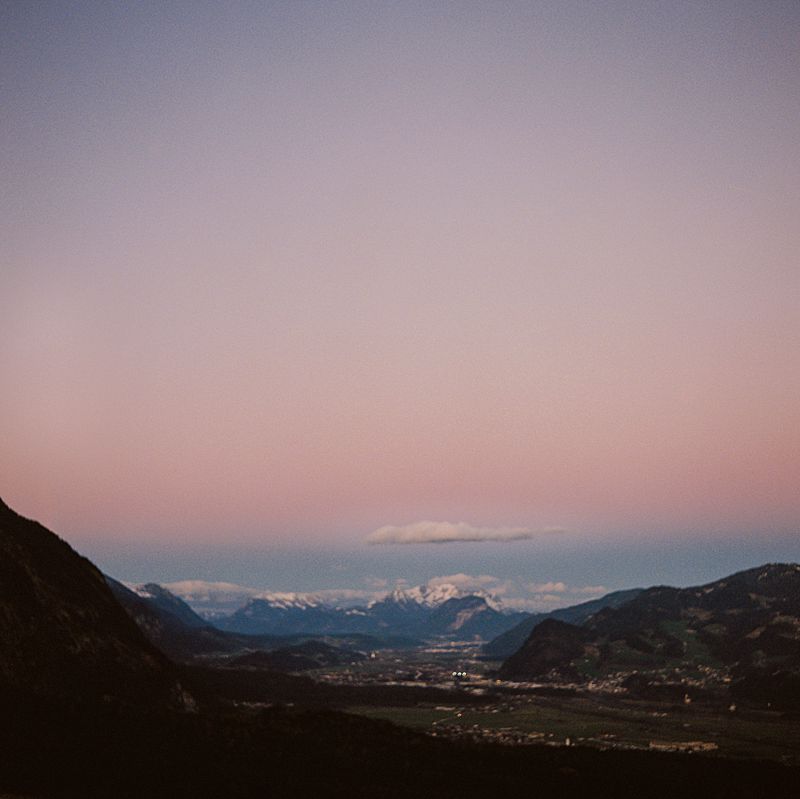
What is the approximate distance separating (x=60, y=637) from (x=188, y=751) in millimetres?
49498

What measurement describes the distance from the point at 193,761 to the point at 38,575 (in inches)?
2812

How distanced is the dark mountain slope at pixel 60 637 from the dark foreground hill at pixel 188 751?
336 mm

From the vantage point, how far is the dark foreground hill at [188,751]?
383ft

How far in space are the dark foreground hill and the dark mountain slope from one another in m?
0.34

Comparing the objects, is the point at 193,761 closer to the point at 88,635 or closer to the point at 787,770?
the point at 88,635

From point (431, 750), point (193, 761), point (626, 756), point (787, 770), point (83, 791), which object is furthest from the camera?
point (626, 756)

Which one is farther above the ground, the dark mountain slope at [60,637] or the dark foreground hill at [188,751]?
the dark mountain slope at [60,637]

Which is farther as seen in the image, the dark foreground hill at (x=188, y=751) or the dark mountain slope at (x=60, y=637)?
the dark mountain slope at (x=60, y=637)

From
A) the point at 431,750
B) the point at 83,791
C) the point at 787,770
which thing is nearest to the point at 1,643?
the point at 83,791

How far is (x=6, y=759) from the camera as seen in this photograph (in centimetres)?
11319

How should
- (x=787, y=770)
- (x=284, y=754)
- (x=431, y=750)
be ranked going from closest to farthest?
(x=284, y=754) < (x=431, y=750) < (x=787, y=770)

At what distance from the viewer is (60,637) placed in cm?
16000

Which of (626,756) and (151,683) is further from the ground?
(151,683)

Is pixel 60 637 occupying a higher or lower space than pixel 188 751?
higher
